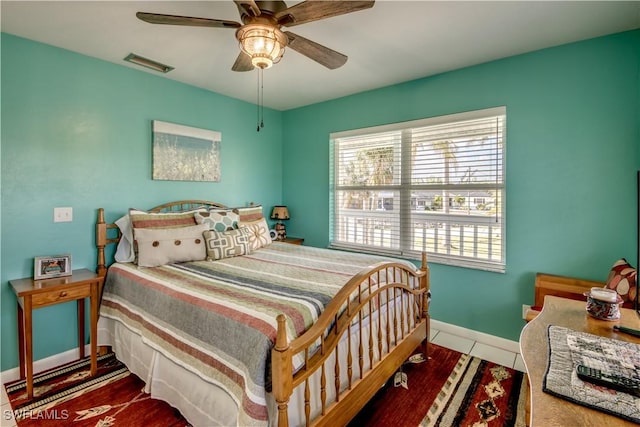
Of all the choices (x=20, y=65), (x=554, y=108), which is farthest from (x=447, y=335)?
(x=20, y=65)

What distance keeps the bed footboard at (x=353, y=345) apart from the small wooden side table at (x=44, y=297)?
190 centimetres

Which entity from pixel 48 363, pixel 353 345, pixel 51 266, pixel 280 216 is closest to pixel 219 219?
pixel 280 216

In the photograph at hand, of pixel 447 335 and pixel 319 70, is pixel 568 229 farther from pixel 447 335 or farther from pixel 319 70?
pixel 319 70

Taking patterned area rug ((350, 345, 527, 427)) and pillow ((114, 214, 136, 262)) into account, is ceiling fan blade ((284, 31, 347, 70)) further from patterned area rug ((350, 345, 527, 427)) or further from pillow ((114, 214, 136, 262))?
patterned area rug ((350, 345, 527, 427))

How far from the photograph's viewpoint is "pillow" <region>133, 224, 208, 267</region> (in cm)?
252

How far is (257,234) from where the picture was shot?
322cm

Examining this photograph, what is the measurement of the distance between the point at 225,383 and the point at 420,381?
1523mm

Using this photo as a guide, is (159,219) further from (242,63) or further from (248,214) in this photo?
(242,63)

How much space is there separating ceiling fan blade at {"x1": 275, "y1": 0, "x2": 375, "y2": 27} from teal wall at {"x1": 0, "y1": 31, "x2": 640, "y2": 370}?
1877mm

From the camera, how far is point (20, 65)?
2340mm

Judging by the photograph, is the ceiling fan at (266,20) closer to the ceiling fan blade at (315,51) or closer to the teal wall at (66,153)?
the ceiling fan blade at (315,51)

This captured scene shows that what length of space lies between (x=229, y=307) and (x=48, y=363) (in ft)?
6.75

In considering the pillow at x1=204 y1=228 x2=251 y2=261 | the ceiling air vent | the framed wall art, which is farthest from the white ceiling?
the pillow at x1=204 y1=228 x2=251 y2=261

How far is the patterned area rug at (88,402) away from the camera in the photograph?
6.25ft
